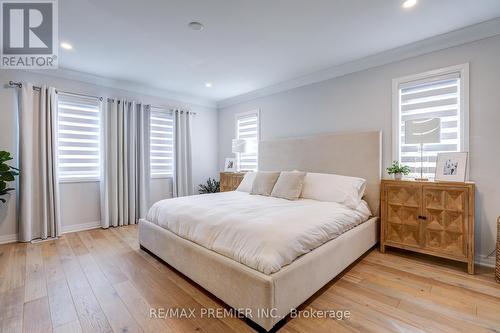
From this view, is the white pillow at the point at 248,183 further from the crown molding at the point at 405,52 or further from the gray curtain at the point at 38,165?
the gray curtain at the point at 38,165

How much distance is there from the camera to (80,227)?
154 inches

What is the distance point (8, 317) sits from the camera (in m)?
1.74

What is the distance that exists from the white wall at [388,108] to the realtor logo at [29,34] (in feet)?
10.6

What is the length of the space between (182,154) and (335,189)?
3.21 metres

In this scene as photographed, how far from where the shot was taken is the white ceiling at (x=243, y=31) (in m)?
2.19

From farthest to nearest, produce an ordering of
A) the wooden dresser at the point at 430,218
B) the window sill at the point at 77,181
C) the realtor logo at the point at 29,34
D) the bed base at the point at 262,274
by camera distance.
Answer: the window sill at the point at 77,181, the wooden dresser at the point at 430,218, the realtor logo at the point at 29,34, the bed base at the point at 262,274

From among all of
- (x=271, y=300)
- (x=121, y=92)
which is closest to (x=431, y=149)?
(x=271, y=300)

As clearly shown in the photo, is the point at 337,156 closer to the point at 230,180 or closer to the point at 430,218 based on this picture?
the point at 430,218

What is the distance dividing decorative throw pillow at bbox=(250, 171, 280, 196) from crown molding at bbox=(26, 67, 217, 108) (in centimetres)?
269

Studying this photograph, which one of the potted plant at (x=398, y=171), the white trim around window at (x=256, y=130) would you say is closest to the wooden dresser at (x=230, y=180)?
the white trim around window at (x=256, y=130)

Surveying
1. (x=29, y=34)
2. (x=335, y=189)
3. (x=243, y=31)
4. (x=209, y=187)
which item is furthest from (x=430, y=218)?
(x=29, y=34)

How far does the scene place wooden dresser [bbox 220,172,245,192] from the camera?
4574mm

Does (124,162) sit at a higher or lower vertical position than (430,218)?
higher

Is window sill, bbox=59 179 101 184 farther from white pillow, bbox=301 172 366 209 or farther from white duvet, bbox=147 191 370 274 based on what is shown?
white pillow, bbox=301 172 366 209
